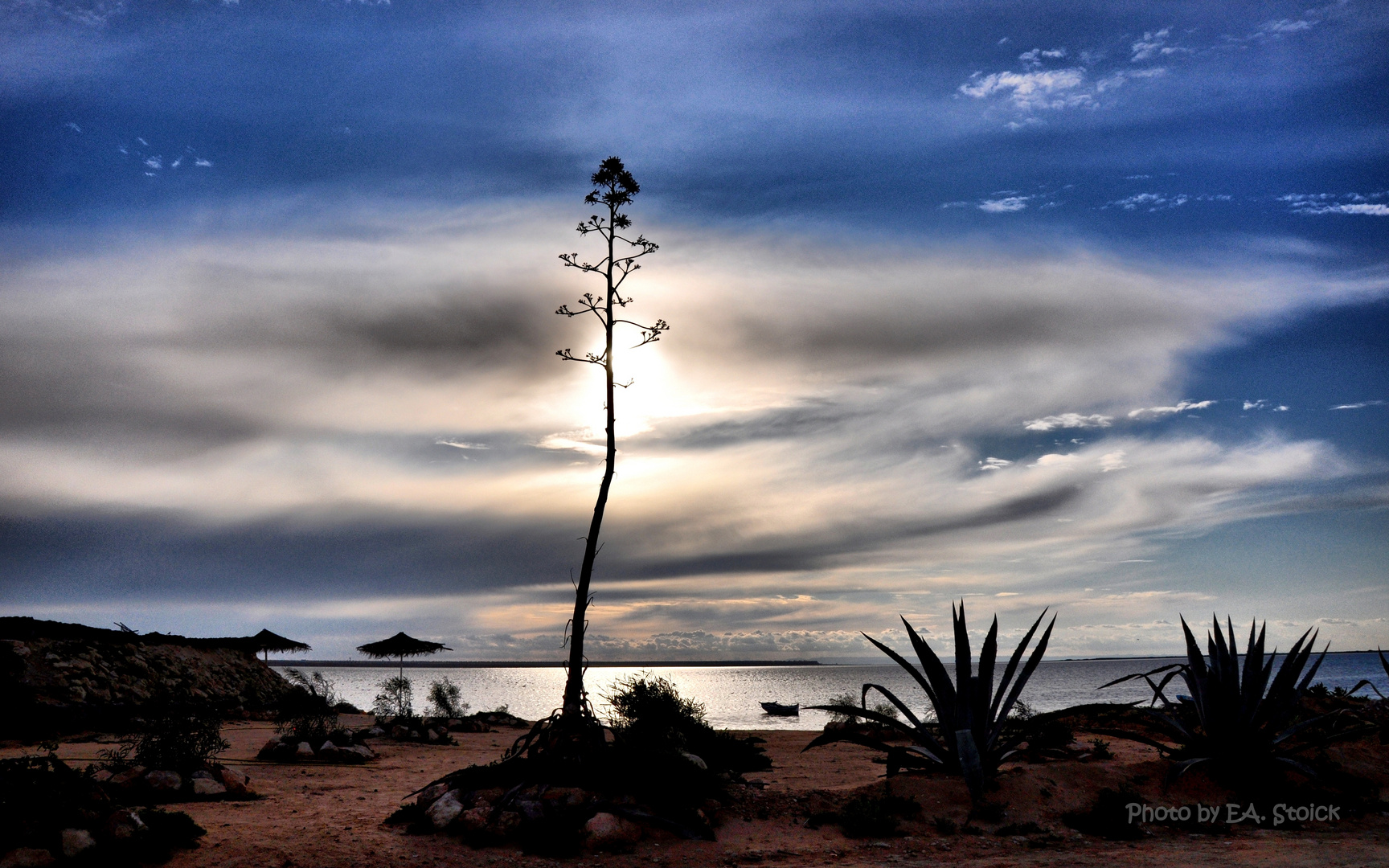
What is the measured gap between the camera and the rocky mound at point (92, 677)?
16062 mm

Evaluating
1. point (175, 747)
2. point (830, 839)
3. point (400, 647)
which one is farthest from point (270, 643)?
point (830, 839)

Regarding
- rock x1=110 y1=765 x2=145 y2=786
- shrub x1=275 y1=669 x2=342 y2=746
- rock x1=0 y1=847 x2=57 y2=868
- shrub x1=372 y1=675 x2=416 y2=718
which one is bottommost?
shrub x1=372 y1=675 x2=416 y2=718

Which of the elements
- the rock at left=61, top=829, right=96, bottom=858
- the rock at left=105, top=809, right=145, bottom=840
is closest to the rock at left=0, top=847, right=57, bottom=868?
the rock at left=61, top=829, right=96, bottom=858

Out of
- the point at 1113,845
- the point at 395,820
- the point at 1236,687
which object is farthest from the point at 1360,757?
the point at 395,820

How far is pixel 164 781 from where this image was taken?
910cm

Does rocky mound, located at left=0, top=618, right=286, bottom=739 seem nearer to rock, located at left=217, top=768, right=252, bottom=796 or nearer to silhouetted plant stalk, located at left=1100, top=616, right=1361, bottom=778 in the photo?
rock, located at left=217, top=768, right=252, bottom=796

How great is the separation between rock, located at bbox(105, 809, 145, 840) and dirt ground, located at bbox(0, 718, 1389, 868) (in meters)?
0.40

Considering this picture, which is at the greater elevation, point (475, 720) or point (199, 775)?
point (199, 775)

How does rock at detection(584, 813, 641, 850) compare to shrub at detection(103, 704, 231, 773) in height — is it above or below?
below

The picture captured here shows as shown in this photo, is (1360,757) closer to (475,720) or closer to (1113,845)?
(1113,845)

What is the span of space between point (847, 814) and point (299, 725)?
10.6 m

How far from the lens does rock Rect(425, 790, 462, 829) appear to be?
7746mm

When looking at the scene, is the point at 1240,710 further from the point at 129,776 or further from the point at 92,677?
the point at 92,677

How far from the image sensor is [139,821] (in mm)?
6516
